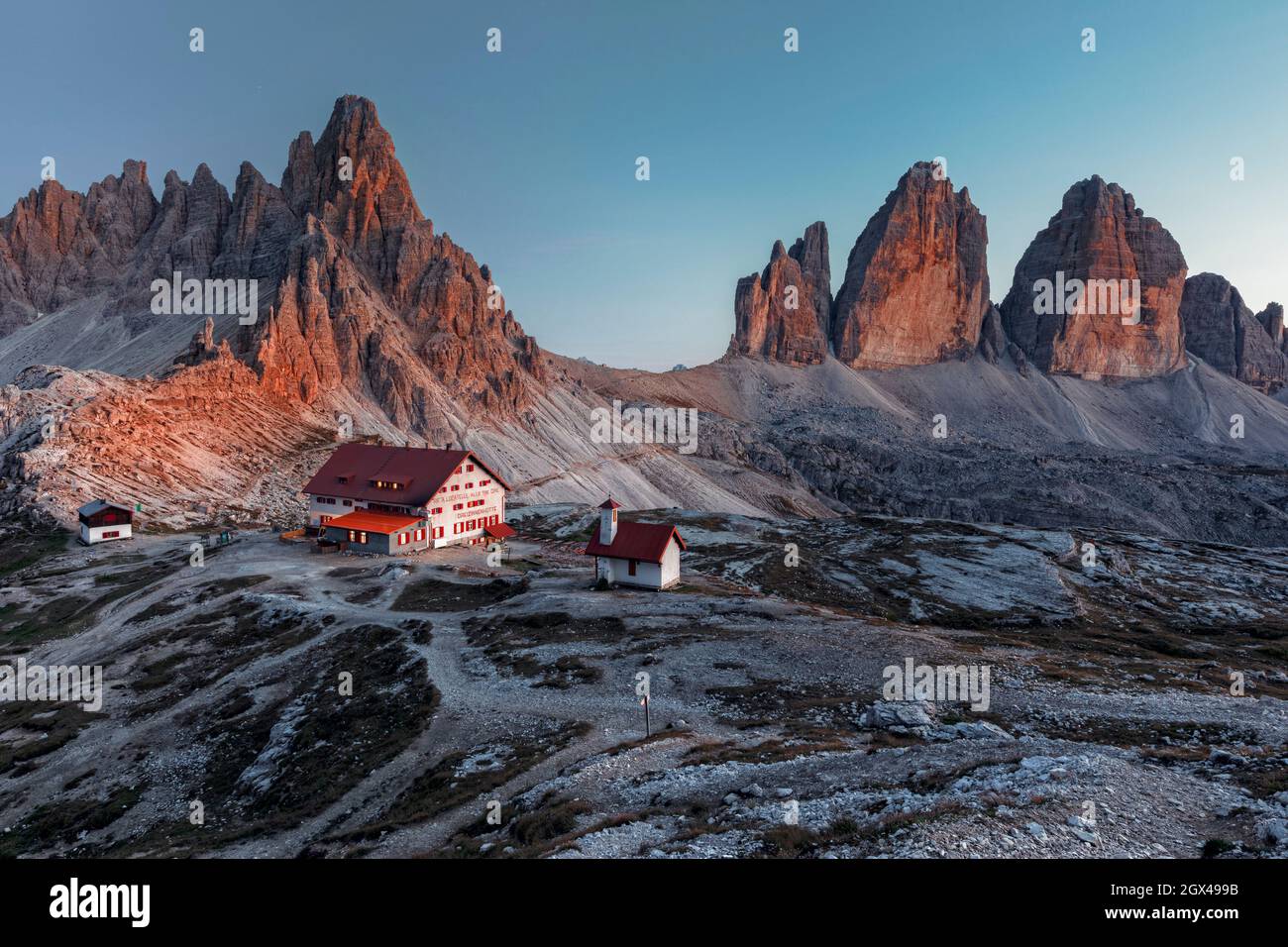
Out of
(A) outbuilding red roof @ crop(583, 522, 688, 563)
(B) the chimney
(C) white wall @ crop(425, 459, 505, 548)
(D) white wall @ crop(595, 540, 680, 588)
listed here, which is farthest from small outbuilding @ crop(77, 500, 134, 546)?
(D) white wall @ crop(595, 540, 680, 588)

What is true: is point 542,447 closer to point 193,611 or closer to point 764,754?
point 193,611

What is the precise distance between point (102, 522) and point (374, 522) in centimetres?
2571

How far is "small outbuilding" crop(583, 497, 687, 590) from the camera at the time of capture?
4653cm

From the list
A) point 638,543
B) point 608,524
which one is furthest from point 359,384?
point 638,543

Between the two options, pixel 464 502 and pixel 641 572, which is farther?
pixel 464 502

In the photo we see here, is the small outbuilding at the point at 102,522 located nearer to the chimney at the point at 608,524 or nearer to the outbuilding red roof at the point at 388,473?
the outbuilding red roof at the point at 388,473

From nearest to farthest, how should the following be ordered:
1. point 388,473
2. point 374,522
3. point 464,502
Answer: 1. point 374,522
2. point 388,473
3. point 464,502

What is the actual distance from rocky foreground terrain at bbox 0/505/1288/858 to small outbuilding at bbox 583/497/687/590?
6.38ft

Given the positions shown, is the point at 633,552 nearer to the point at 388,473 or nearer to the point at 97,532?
the point at 388,473

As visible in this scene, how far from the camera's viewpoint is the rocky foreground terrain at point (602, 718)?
15.0 m

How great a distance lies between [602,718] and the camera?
2508 centimetres

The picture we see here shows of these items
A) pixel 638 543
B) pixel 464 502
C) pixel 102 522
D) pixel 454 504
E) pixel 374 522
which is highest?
pixel 464 502
